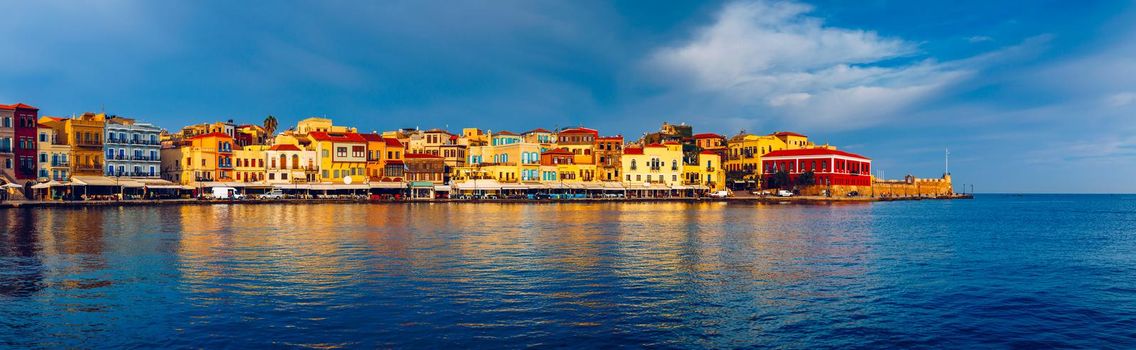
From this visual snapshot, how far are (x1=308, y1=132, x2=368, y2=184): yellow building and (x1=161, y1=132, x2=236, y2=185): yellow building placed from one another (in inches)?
400

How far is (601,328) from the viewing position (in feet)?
51.4

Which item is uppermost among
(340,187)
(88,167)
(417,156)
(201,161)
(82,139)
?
(82,139)

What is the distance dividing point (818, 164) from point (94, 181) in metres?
93.0

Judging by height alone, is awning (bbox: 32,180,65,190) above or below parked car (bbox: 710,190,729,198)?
above

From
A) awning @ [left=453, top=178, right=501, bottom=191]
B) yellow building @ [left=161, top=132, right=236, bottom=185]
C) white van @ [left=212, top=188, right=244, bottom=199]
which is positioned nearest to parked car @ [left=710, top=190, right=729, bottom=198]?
awning @ [left=453, top=178, right=501, bottom=191]

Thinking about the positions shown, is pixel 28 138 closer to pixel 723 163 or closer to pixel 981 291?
pixel 981 291

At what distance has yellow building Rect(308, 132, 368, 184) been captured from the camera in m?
91.1

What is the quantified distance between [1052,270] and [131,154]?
287ft

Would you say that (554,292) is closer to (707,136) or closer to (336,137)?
(336,137)

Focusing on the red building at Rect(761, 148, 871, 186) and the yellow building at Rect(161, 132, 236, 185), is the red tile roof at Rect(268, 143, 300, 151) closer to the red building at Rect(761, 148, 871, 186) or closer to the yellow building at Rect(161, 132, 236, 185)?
the yellow building at Rect(161, 132, 236, 185)

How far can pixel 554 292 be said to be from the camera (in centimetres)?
2003

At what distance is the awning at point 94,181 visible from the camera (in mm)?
73344

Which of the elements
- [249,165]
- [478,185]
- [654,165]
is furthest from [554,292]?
[654,165]

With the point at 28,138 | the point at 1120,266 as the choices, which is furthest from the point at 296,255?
the point at 28,138
